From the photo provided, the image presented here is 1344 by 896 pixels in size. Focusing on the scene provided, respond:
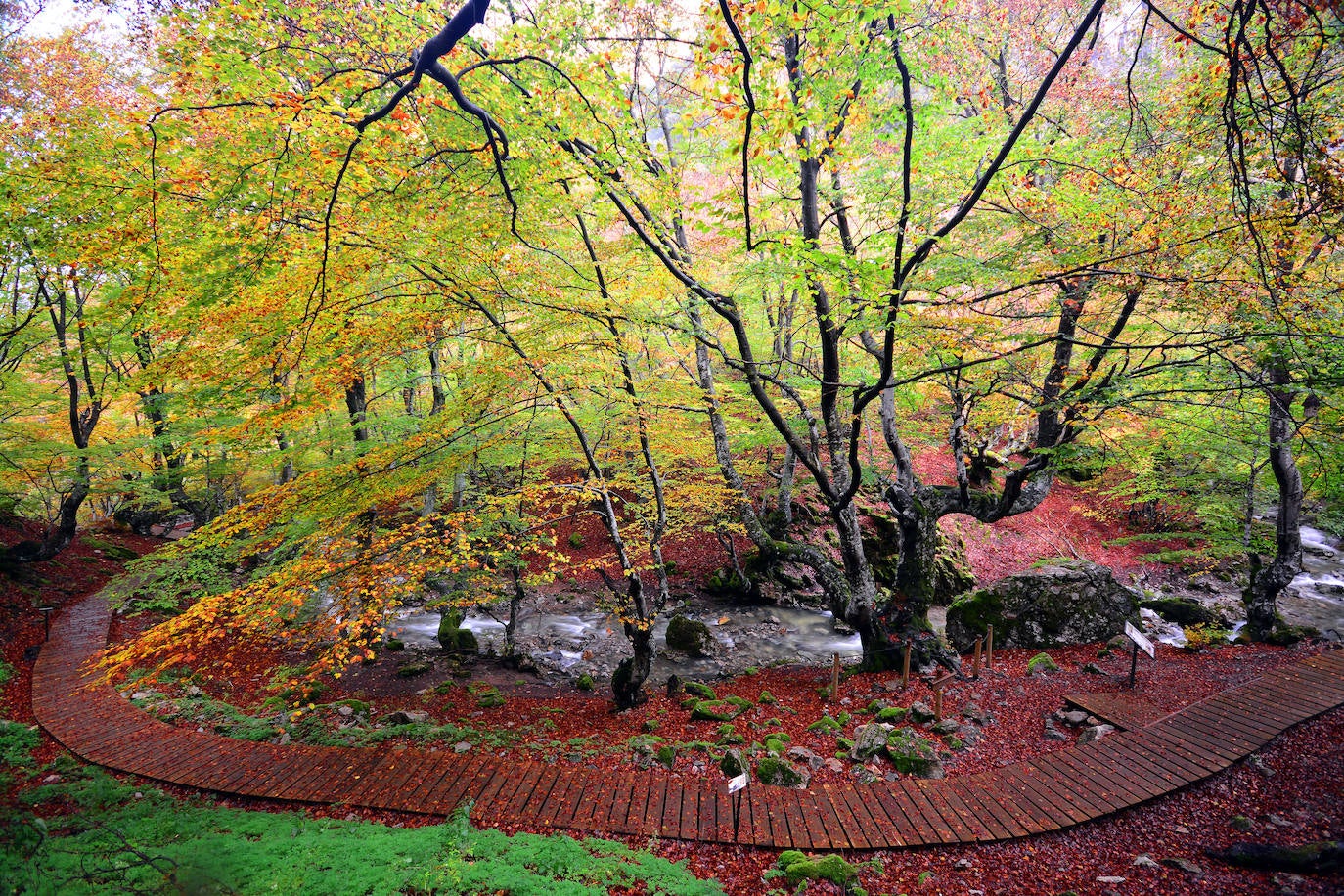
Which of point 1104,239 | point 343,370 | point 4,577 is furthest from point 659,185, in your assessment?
point 4,577

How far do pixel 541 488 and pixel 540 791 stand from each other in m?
3.35

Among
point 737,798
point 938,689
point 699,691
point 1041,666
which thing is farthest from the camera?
point 699,691

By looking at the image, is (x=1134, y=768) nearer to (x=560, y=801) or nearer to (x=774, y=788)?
(x=774, y=788)

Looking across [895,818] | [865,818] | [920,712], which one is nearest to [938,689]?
[920,712]

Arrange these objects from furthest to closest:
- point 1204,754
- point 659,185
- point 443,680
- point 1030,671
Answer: point 443,680, point 1030,671, point 659,185, point 1204,754

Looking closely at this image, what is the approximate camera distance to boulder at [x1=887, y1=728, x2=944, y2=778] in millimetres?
6062

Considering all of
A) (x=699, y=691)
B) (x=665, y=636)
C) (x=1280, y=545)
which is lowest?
(x=665, y=636)

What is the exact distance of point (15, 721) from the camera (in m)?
7.34

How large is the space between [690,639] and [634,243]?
864 centimetres

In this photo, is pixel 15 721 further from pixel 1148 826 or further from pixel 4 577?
pixel 1148 826

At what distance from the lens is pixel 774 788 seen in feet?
19.0

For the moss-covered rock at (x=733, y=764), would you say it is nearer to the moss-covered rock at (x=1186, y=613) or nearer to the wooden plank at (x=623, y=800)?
the wooden plank at (x=623, y=800)

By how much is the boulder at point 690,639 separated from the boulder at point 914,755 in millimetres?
5978

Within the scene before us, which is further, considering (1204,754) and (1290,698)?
(1290,698)
